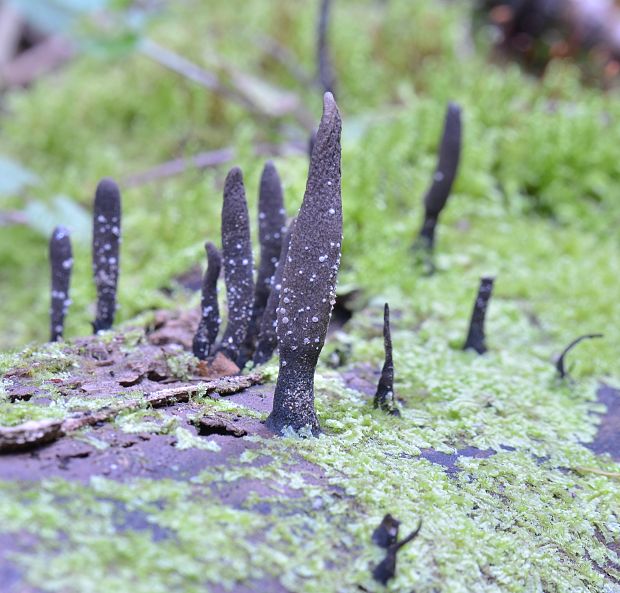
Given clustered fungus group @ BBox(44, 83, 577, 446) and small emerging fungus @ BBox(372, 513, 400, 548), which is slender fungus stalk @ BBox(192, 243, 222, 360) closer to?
clustered fungus group @ BBox(44, 83, 577, 446)

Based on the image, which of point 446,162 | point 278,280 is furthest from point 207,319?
point 446,162

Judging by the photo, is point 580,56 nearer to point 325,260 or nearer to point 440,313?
point 440,313

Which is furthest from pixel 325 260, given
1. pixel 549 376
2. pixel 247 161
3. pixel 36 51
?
pixel 36 51

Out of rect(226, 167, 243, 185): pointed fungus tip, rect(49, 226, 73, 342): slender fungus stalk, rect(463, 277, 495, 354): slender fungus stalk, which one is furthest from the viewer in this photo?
rect(463, 277, 495, 354): slender fungus stalk

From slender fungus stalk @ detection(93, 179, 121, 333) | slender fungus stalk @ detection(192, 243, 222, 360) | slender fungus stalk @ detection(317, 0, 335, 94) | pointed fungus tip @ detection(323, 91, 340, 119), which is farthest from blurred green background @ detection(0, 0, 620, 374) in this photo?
pointed fungus tip @ detection(323, 91, 340, 119)

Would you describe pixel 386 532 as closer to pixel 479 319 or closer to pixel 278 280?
pixel 278 280

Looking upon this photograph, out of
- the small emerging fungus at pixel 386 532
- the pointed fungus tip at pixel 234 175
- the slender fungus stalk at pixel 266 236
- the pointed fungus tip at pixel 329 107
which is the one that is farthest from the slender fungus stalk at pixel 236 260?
the small emerging fungus at pixel 386 532
